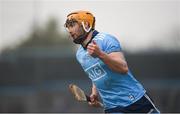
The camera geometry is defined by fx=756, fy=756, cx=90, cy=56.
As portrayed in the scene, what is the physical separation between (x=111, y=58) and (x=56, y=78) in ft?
24.8

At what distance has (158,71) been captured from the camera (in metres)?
12.6

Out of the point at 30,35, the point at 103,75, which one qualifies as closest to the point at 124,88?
the point at 103,75

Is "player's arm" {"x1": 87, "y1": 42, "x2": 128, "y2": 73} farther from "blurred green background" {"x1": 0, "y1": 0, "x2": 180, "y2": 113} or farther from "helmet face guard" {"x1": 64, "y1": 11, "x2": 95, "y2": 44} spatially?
"blurred green background" {"x1": 0, "y1": 0, "x2": 180, "y2": 113}

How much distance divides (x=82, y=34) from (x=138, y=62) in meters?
7.06

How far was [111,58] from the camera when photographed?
5168 mm

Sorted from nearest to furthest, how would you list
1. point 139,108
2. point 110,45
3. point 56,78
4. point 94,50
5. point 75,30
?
1. point 94,50
2. point 110,45
3. point 75,30
4. point 139,108
5. point 56,78

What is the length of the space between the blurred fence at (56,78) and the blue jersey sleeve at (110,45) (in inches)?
263

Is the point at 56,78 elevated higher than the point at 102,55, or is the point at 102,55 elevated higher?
the point at 102,55

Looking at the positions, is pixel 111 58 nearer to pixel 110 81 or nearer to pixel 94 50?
pixel 94 50

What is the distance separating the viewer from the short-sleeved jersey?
17.9 ft

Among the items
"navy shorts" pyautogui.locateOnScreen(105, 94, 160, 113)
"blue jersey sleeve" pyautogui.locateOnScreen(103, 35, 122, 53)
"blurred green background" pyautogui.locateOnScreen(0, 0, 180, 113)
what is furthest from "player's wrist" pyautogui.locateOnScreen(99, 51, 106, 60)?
"blurred green background" pyautogui.locateOnScreen(0, 0, 180, 113)

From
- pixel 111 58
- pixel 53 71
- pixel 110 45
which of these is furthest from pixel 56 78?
pixel 111 58

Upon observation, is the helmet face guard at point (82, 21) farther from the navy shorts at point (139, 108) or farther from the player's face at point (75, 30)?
the navy shorts at point (139, 108)

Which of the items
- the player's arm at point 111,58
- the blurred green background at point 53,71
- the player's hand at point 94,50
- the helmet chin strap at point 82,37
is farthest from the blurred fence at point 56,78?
the player's hand at point 94,50
